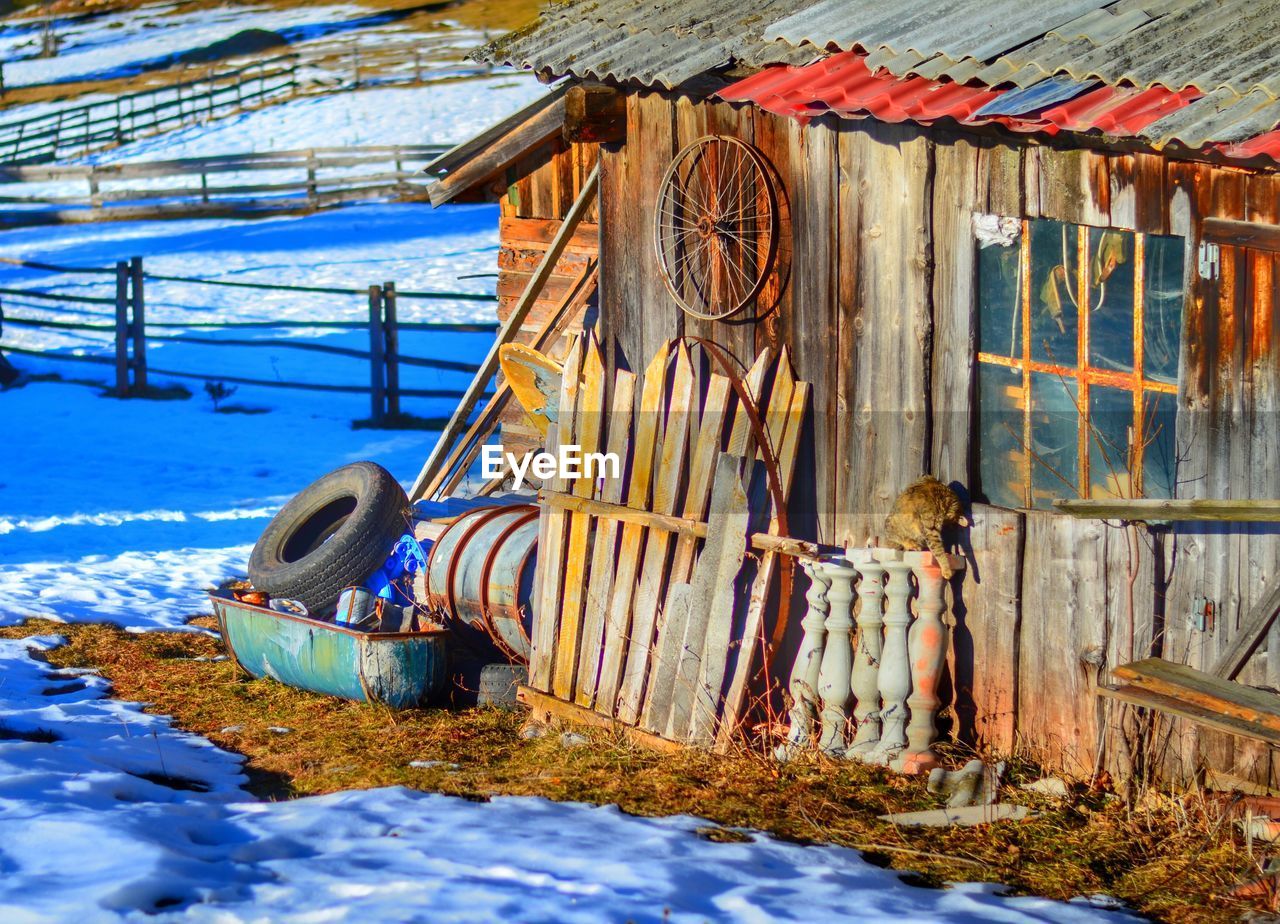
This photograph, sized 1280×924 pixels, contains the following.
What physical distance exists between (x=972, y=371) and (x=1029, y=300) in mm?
350

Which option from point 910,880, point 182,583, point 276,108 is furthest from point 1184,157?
point 276,108


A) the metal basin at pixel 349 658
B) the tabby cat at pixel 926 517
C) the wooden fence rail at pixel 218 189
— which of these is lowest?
the metal basin at pixel 349 658

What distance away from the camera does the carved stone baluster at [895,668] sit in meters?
5.91

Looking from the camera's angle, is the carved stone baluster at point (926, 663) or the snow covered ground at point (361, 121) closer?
the carved stone baluster at point (926, 663)

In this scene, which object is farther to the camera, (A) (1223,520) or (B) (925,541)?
(B) (925,541)

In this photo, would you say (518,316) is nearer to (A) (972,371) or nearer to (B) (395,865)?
(A) (972,371)

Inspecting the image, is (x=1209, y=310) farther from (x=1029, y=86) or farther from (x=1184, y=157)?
(x=1029, y=86)

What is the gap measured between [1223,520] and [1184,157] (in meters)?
1.23

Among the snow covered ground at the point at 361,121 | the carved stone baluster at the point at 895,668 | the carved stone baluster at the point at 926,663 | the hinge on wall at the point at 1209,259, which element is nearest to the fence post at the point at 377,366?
the carved stone baluster at the point at 895,668

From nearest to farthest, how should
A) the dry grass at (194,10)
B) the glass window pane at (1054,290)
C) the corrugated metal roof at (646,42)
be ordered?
the glass window pane at (1054,290) < the corrugated metal roof at (646,42) < the dry grass at (194,10)

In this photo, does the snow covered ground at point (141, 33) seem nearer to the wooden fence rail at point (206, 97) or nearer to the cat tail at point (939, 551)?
the wooden fence rail at point (206, 97)

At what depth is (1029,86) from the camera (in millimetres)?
5105

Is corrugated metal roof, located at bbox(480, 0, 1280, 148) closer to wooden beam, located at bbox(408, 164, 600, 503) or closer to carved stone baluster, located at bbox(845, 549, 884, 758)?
carved stone baluster, located at bbox(845, 549, 884, 758)

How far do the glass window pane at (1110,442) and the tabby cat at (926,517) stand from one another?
542 millimetres
